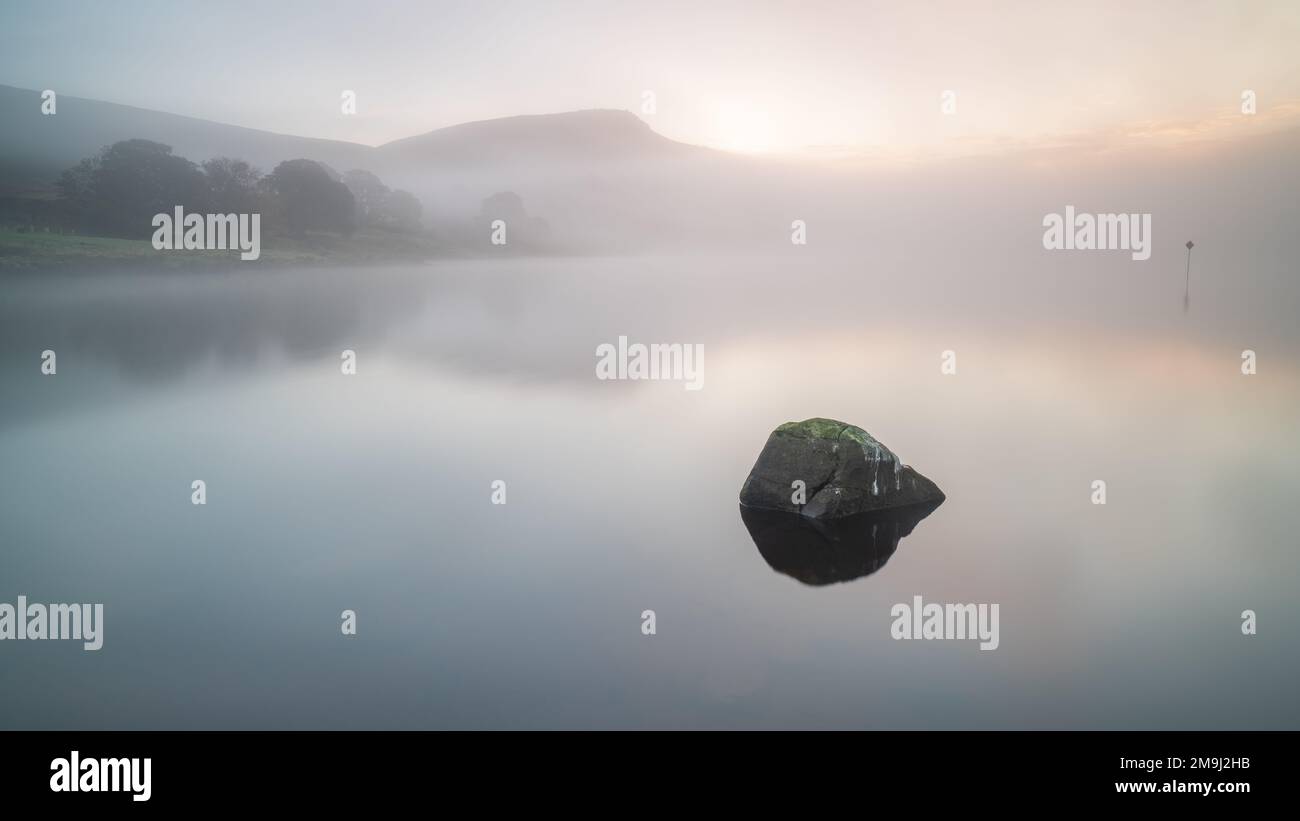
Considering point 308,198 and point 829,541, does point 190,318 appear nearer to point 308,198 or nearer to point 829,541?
point 308,198

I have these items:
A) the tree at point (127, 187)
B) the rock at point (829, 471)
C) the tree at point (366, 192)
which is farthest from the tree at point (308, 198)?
the rock at point (829, 471)

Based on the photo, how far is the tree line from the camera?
85.4 metres

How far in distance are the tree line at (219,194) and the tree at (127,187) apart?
0.09 meters

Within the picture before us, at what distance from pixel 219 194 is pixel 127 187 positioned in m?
13.7

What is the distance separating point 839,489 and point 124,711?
32.9 ft

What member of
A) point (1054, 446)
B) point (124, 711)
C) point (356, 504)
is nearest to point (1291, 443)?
point (1054, 446)

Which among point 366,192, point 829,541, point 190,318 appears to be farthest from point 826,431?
point 366,192

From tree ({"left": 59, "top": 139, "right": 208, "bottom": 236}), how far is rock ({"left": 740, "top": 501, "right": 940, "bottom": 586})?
92.3 meters

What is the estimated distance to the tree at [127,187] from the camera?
83938 millimetres

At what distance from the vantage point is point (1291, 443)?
21.9m

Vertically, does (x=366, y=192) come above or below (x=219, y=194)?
above

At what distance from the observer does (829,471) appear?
13.6 metres

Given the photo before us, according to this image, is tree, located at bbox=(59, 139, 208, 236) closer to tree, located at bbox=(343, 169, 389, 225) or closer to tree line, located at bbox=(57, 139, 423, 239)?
tree line, located at bbox=(57, 139, 423, 239)

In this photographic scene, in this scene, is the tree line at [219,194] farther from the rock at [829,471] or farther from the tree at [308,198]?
the rock at [829,471]
